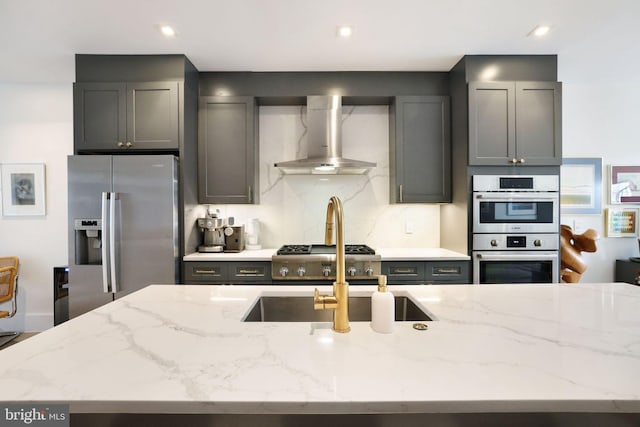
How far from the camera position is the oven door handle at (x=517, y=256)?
2607 millimetres

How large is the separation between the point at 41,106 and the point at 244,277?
294 cm

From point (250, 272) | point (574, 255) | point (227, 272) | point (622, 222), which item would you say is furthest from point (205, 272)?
point (622, 222)

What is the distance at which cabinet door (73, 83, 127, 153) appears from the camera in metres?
2.64

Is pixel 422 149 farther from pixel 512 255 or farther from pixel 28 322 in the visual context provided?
pixel 28 322

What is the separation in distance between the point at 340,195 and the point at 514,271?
172cm

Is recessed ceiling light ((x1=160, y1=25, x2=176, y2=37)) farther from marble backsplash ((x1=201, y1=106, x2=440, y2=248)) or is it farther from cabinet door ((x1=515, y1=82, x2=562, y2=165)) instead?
cabinet door ((x1=515, y1=82, x2=562, y2=165))

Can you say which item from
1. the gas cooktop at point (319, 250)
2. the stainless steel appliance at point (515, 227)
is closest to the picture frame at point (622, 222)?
the stainless steel appliance at point (515, 227)

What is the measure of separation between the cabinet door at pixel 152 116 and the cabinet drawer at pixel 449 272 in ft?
8.00

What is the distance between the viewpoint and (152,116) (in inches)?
105

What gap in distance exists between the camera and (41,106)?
10.8 feet

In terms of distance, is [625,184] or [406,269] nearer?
[406,269]

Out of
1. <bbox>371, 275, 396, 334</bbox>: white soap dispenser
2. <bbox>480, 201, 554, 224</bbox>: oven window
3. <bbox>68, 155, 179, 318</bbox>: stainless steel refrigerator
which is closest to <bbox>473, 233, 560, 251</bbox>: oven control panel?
<bbox>480, 201, 554, 224</bbox>: oven window

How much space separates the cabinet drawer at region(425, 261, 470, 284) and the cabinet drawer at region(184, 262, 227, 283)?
1752 millimetres

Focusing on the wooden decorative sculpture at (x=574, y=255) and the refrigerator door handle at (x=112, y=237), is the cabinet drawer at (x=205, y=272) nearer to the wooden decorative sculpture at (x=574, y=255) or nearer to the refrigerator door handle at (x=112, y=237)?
the refrigerator door handle at (x=112, y=237)
